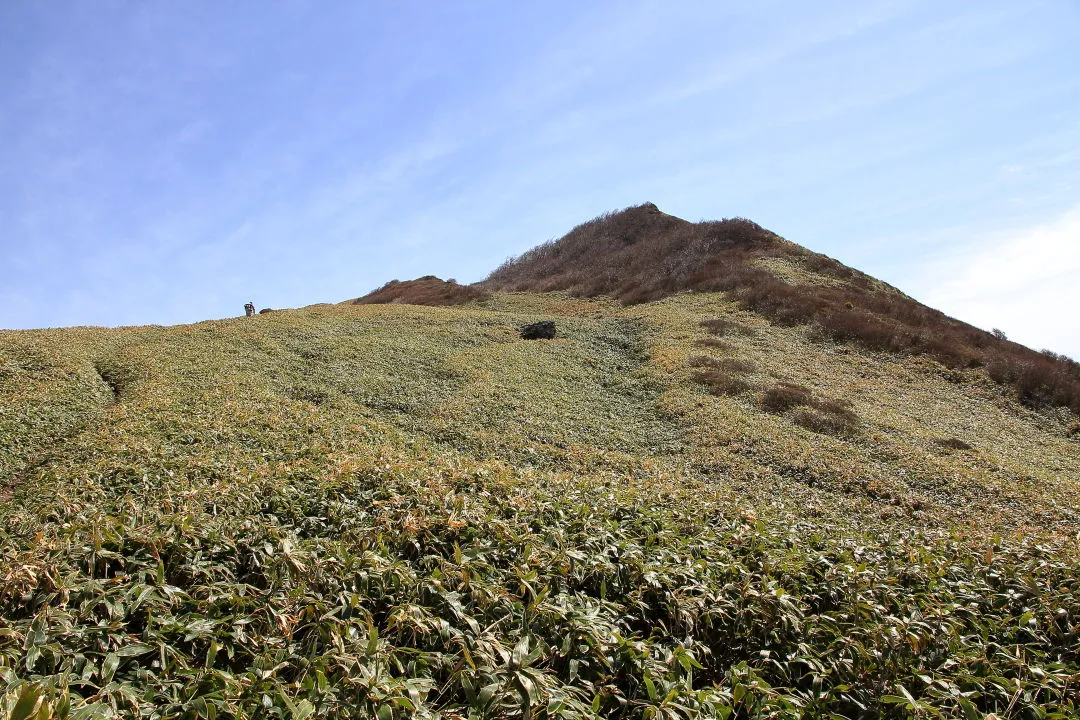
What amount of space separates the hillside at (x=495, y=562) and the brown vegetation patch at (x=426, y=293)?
38.3m

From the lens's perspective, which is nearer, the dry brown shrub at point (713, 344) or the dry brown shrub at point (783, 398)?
the dry brown shrub at point (783, 398)

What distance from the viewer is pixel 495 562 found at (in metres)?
6.78

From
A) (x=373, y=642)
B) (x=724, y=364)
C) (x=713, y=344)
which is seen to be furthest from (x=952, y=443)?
(x=373, y=642)

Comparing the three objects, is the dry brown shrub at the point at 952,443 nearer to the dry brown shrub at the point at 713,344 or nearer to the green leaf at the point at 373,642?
the dry brown shrub at the point at 713,344

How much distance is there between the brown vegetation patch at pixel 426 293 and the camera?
5994 cm

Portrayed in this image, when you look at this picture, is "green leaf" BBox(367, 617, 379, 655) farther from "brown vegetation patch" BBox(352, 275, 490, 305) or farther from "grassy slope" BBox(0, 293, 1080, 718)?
"brown vegetation patch" BBox(352, 275, 490, 305)

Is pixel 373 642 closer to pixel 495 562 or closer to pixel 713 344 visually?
pixel 495 562

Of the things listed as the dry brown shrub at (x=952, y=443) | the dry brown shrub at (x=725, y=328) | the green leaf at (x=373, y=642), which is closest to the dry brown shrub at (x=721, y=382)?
the dry brown shrub at (x=952, y=443)

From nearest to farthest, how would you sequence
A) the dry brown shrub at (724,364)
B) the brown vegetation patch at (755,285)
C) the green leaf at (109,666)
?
the green leaf at (109,666) < the dry brown shrub at (724,364) < the brown vegetation patch at (755,285)

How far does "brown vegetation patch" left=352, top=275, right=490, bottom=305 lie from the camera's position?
5994cm

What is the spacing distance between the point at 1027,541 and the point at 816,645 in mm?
6138

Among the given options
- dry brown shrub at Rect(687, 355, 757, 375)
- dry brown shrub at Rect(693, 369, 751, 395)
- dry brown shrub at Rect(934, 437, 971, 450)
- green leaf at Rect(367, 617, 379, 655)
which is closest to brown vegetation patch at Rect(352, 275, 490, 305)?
dry brown shrub at Rect(687, 355, 757, 375)

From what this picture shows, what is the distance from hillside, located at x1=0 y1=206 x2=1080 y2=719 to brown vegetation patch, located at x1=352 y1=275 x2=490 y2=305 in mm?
38253

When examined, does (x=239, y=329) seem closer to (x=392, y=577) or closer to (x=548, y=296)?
(x=392, y=577)
